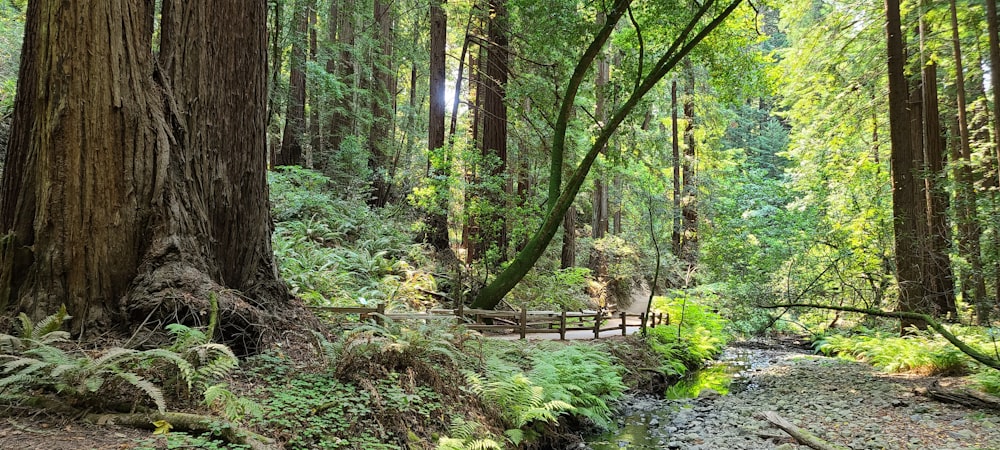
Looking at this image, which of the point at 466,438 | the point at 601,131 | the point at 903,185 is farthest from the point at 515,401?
Result: the point at 903,185

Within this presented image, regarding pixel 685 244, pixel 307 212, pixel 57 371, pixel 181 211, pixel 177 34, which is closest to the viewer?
pixel 57 371

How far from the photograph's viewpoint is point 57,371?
116 inches

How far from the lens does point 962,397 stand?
6.89 metres

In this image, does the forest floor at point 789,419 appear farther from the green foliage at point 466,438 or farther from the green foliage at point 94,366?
the green foliage at point 466,438

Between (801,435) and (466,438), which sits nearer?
(466,438)

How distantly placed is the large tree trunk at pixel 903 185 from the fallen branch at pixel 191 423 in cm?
1210

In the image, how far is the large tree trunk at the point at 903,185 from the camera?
34.9 ft

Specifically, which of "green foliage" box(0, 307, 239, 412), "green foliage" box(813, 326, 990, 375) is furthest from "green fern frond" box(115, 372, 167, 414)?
"green foliage" box(813, 326, 990, 375)

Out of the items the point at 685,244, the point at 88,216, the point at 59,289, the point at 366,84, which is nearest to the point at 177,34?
the point at 88,216

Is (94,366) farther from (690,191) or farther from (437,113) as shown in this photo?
(690,191)

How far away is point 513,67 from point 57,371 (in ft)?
38.9

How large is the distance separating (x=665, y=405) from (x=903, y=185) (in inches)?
298

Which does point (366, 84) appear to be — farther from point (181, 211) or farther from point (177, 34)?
point (181, 211)

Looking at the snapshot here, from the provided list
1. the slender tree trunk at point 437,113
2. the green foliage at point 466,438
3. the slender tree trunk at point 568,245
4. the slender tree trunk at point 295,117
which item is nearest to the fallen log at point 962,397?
the green foliage at point 466,438
